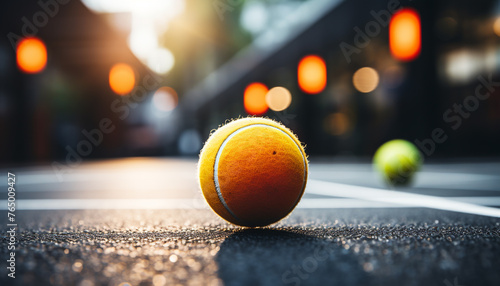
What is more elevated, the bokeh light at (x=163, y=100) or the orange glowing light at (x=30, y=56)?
the bokeh light at (x=163, y=100)

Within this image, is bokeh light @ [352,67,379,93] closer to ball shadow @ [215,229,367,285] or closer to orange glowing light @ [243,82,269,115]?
orange glowing light @ [243,82,269,115]

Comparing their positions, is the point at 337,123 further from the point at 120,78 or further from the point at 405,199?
the point at 405,199

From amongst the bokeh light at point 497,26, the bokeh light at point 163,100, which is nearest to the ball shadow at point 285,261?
the bokeh light at point 497,26

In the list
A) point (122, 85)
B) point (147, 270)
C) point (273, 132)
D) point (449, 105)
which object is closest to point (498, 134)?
point (449, 105)

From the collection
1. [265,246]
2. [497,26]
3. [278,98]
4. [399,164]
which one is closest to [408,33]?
[399,164]

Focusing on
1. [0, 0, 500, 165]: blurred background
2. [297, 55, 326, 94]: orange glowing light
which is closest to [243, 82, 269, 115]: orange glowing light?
[0, 0, 500, 165]: blurred background

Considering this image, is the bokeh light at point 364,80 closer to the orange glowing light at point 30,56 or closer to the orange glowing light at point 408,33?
the orange glowing light at point 408,33
